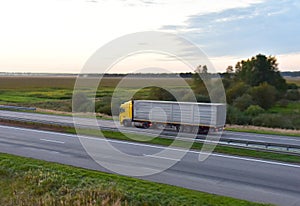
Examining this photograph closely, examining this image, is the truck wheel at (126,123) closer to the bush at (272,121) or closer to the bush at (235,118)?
the bush at (235,118)

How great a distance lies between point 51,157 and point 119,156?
3.67m

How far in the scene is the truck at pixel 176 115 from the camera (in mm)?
25438

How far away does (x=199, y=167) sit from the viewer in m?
16.0

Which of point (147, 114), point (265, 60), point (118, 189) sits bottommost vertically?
point (118, 189)

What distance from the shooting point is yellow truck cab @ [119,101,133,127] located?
3030 cm

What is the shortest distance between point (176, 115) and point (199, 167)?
1135 centimetres

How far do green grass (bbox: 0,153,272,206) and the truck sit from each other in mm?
12794

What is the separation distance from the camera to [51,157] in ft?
60.0

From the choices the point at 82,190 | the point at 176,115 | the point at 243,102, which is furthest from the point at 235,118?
the point at 82,190

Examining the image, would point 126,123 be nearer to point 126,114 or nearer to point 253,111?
point 126,114

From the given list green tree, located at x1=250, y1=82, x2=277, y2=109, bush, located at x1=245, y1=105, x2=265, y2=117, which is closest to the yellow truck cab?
bush, located at x1=245, y1=105, x2=265, y2=117

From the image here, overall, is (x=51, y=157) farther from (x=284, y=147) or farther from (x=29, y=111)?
(x=29, y=111)

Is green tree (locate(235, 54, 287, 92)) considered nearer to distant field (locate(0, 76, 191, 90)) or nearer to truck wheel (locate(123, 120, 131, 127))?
distant field (locate(0, 76, 191, 90))

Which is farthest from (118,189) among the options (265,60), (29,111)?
(265,60)
